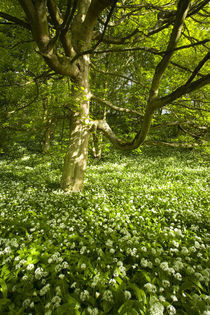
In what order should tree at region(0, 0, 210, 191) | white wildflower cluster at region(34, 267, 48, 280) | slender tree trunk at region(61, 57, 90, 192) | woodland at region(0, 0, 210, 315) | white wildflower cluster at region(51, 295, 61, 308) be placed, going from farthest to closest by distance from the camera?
slender tree trunk at region(61, 57, 90, 192) < tree at region(0, 0, 210, 191) < white wildflower cluster at region(34, 267, 48, 280) < woodland at region(0, 0, 210, 315) < white wildflower cluster at region(51, 295, 61, 308)

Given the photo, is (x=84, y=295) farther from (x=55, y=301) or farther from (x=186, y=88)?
(x=186, y=88)

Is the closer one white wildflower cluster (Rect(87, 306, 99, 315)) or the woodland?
white wildflower cluster (Rect(87, 306, 99, 315))

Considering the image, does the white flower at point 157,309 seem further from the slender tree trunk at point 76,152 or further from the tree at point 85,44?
the slender tree trunk at point 76,152

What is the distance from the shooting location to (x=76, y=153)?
5.08 meters

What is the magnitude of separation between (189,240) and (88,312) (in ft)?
7.76

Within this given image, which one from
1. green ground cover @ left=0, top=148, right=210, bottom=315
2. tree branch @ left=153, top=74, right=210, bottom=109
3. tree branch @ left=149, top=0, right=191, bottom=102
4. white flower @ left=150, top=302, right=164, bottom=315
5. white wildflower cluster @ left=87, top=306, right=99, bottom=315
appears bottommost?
green ground cover @ left=0, top=148, right=210, bottom=315

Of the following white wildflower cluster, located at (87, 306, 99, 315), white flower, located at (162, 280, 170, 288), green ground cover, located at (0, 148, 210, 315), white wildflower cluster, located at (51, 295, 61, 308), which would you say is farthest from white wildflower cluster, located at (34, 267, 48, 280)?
white flower, located at (162, 280, 170, 288)

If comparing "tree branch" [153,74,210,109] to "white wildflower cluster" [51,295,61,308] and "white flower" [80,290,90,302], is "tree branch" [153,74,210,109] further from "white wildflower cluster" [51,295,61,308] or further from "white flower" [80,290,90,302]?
"white wildflower cluster" [51,295,61,308]

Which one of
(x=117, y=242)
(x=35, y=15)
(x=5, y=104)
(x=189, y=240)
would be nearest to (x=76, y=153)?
(x=117, y=242)

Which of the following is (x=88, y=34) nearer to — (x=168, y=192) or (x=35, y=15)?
(x=35, y=15)

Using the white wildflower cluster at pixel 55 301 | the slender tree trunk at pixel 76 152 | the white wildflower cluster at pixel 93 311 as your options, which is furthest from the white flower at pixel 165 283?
the slender tree trunk at pixel 76 152

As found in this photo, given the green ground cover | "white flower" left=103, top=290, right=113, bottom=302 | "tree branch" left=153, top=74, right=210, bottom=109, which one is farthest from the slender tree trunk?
"white flower" left=103, top=290, right=113, bottom=302

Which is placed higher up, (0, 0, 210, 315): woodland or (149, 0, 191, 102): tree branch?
(149, 0, 191, 102): tree branch

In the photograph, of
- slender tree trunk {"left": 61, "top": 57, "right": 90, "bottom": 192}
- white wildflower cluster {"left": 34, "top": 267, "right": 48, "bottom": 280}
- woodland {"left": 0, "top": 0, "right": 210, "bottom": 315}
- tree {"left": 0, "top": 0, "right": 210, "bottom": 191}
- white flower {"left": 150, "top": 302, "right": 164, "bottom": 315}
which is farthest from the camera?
slender tree trunk {"left": 61, "top": 57, "right": 90, "bottom": 192}
